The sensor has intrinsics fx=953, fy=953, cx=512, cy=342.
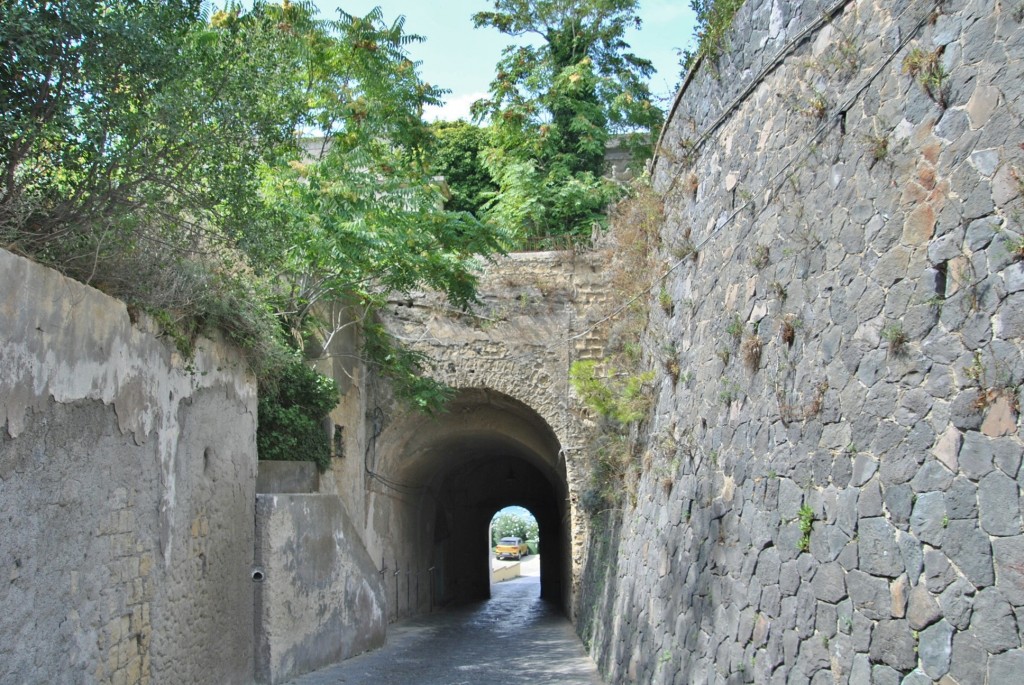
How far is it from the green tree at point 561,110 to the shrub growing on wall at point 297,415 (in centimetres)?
Result: 636

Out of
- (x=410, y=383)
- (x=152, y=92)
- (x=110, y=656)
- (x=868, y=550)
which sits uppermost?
(x=152, y=92)

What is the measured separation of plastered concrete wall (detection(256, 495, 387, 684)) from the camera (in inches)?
379

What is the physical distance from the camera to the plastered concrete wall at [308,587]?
31.6 ft

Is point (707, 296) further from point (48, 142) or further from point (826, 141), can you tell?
point (48, 142)

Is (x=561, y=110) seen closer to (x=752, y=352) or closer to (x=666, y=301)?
(x=666, y=301)

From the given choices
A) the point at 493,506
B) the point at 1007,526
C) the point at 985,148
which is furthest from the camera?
the point at 493,506

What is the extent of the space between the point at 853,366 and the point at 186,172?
520 centimetres

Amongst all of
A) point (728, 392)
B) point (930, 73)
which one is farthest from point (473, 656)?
point (930, 73)

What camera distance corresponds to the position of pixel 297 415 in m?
11.8

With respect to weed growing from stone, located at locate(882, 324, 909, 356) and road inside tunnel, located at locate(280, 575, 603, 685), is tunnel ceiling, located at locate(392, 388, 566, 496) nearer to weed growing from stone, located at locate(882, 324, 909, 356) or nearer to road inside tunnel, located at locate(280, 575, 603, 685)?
road inside tunnel, located at locate(280, 575, 603, 685)

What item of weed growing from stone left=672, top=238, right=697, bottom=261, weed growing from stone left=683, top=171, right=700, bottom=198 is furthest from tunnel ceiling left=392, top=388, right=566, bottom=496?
weed growing from stone left=683, top=171, right=700, bottom=198

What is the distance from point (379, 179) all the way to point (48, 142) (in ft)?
20.0

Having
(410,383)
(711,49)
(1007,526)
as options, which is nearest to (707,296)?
→ (711,49)

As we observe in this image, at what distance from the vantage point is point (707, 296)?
27.3 feet
